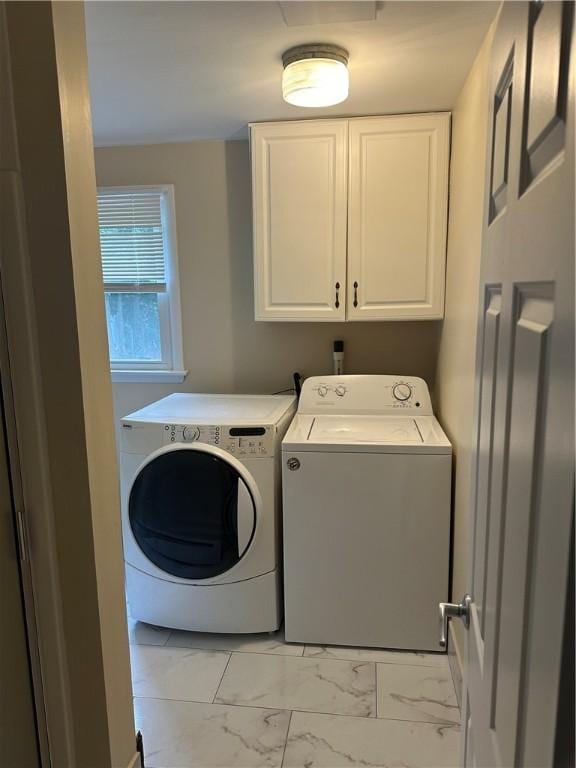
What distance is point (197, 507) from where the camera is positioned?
225 centimetres

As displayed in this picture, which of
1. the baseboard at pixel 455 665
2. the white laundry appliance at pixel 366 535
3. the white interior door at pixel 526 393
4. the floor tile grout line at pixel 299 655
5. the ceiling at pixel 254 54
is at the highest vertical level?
the ceiling at pixel 254 54

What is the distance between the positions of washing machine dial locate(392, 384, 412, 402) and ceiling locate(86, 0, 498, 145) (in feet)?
4.05

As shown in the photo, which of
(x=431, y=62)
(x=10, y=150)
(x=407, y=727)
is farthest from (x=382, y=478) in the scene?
(x=10, y=150)

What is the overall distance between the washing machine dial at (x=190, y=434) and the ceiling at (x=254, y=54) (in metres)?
1.33

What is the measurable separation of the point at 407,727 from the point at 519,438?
1.68m

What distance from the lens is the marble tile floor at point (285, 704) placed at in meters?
1.80

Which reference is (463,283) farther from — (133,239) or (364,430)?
(133,239)

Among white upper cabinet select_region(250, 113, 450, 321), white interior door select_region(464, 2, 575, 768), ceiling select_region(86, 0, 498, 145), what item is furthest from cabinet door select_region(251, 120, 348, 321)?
white interior door select_region(464, 2, 575, 768)

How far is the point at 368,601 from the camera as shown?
2295 mm

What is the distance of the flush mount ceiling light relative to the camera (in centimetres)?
177

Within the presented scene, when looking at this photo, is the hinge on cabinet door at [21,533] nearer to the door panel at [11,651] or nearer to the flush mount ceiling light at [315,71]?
the door panel at [11,651]

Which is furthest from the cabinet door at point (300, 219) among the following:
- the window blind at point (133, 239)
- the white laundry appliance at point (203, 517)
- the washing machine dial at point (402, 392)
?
the window blind at point (133, 239)

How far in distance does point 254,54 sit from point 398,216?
0.98 m

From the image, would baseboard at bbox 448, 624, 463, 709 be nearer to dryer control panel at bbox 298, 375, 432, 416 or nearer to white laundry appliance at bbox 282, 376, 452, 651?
white laundry appliance at bbox 282, 376, 452, 651
